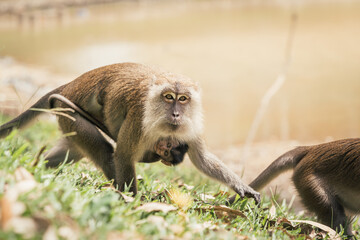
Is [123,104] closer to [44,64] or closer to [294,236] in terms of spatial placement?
[294,236]

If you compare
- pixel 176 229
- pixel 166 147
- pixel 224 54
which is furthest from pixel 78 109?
pixel 224 54

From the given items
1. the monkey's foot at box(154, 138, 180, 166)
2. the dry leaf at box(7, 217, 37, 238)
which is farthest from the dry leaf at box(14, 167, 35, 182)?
the monkey's foot at box(154, 138, 180, 166)

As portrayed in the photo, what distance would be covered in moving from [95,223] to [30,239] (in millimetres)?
505

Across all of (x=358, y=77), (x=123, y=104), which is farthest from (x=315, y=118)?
(x=123, y=104)

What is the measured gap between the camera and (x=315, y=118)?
11.6m

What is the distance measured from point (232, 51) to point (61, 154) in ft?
43.9

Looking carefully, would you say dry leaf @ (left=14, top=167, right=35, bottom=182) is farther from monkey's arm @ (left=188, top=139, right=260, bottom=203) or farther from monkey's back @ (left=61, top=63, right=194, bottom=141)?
monkey's arm @ (left=188, top=139, right=260, bottom=203)

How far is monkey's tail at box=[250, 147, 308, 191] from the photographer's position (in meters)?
5.42

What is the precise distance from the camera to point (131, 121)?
15.4 feet

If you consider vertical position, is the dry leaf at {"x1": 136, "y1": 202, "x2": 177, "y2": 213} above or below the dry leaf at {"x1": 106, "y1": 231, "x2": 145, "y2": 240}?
below

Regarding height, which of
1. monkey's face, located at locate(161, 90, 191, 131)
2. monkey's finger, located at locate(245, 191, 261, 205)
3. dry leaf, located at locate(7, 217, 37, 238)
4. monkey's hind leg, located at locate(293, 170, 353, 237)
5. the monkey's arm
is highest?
monkey's face, located at locate(161, 90, 191, 131)

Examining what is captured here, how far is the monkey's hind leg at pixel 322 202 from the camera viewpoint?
16.7 feet

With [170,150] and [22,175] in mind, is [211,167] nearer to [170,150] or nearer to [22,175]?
[170,150]

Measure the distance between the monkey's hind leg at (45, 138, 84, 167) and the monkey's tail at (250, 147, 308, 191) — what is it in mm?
2115
